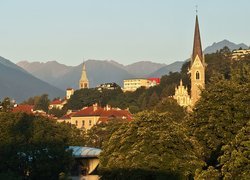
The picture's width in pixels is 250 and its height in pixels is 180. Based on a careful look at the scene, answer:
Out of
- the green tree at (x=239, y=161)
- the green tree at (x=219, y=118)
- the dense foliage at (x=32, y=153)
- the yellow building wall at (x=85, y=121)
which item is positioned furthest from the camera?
the yellow building wall at (x=85, y=121)

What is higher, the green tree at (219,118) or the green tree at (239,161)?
the green tree at (219,118)

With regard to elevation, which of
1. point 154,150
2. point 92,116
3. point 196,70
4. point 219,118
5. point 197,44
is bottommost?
point 154,150

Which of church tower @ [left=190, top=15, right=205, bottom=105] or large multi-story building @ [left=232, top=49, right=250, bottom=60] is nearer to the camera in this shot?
church tower @ [left=190, top=15, right=205, bottom=105]

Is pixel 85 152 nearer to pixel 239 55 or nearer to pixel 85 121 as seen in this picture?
pixel 85 121

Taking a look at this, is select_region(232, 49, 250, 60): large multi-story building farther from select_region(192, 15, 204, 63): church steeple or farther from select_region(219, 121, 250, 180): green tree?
select_region(219, 121, 250, 180): green tree

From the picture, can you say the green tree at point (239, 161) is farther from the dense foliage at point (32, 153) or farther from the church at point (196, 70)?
the church at point (196, 70)

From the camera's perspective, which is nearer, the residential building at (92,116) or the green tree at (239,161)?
the green tree at (239,161)

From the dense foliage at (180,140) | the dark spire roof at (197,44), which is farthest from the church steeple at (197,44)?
the dense foliage at (180,140)

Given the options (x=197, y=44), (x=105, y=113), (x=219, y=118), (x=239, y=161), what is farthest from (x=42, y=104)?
(x=239, y=161)

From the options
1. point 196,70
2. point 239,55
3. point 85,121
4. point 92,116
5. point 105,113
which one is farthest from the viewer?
point 239,55

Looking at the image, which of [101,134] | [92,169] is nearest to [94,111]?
[101,134]

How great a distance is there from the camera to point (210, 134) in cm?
3900

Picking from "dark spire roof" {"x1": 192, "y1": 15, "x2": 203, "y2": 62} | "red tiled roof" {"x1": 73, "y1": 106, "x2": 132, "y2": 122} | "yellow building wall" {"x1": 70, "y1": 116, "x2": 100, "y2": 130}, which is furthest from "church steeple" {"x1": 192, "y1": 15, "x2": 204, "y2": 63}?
"yellow building wall" {"x1": 70, "y1": 116, "x2": 100, "y2": 130}

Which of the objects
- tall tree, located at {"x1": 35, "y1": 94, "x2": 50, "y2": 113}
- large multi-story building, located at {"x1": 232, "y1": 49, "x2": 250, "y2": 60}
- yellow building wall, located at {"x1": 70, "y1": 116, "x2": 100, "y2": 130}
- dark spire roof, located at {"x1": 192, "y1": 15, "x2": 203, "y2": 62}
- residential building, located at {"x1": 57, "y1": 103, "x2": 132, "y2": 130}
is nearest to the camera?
residential building, located at {"x1": 57, "y1": 103, "x2": 132, "y2": 130}
